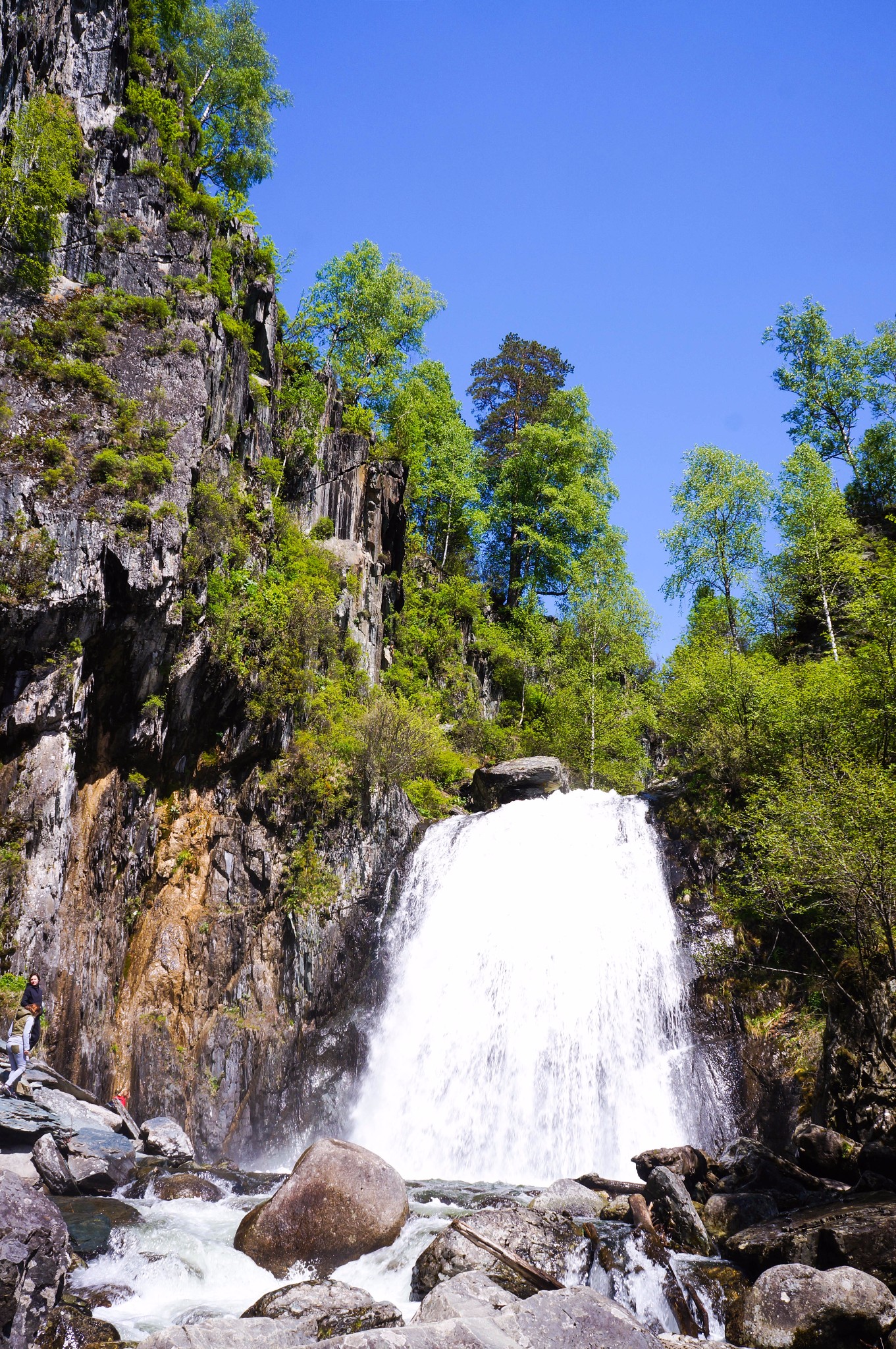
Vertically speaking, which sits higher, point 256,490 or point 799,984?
point 256,490

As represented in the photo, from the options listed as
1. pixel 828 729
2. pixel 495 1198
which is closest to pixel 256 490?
pixel 828 729

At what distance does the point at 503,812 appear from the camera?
21672 mm

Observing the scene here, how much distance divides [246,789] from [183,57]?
101ft

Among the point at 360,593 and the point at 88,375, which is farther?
the point at 360,593

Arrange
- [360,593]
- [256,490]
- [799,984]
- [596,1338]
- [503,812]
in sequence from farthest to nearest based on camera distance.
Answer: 1. [360,593]
2. [256,490]
3. [503,812]
4. [799,984]
5. [596,1338]

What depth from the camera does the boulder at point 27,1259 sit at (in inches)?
262

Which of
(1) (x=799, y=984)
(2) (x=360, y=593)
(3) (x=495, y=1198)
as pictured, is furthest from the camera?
(2) (x=360, y=593)

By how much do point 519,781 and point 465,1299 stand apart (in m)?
17.9

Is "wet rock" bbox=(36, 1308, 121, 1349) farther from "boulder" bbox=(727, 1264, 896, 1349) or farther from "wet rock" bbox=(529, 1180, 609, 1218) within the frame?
"boulder" bbox=(727, 1264, 896, 1349)

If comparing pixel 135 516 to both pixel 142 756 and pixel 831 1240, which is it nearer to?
pixel 142 756

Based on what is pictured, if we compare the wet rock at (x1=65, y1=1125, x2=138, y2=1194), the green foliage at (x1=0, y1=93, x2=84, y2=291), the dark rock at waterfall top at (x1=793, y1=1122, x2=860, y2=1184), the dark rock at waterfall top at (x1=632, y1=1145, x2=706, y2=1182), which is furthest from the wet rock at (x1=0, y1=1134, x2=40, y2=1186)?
the green foliage at (x1=0, y1=93, x2=84, y2=291)

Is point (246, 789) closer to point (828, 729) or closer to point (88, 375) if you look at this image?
point (88, 375)

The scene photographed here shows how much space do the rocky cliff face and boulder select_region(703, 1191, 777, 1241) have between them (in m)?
8.70

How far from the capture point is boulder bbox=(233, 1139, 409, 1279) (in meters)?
9.37
